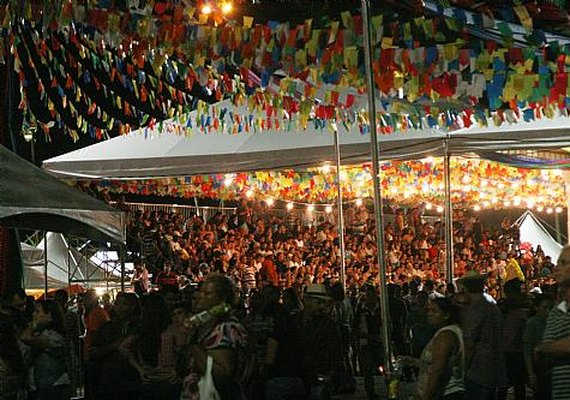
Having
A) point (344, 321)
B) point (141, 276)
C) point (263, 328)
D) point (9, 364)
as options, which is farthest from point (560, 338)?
point (141, 276)

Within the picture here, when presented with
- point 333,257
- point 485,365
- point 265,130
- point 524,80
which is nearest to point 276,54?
point 524,80

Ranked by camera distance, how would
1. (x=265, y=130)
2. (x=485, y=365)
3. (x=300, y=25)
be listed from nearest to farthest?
(x=485, y=365), (x=300, y=25), (x=265, y=130)

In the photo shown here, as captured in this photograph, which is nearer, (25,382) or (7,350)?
(7,350)

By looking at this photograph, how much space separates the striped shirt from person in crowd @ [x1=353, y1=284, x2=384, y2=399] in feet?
27.6

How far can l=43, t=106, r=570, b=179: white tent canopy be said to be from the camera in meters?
15.0

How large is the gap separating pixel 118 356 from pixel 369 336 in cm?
497

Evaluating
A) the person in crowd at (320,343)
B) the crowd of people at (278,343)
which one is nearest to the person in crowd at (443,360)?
the crowd of people at (278,343)

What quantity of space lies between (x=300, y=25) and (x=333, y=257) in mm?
16673

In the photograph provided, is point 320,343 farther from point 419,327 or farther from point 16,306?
point 16,306

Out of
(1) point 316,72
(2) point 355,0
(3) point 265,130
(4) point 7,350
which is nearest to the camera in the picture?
(4) point 7,350

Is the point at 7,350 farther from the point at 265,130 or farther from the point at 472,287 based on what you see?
the point at 265,130

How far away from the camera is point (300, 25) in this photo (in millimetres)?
10633

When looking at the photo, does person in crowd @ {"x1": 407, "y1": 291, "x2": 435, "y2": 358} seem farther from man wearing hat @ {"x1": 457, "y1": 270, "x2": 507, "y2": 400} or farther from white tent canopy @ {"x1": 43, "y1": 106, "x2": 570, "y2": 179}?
man wearing hat @ {"x1": 457, "y1": 270, "x2": 507, "y2": 400}

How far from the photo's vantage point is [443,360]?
23.3 feet
